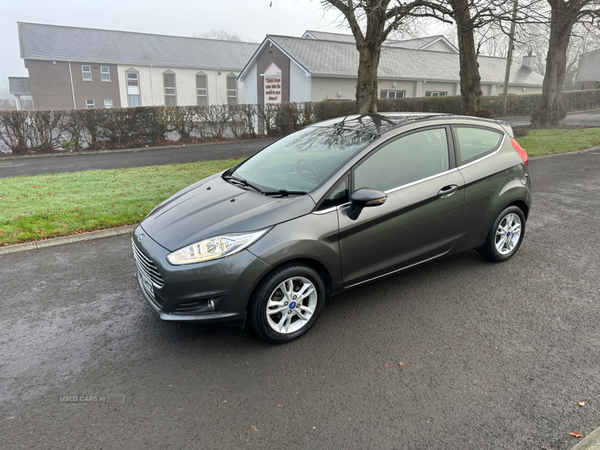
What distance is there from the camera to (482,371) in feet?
10.5

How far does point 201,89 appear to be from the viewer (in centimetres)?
4566

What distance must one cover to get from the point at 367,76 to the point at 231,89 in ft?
117

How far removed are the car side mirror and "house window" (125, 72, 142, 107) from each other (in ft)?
145

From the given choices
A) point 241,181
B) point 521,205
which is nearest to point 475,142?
point 521,205

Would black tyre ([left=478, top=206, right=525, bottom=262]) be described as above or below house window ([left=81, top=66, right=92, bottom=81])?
below

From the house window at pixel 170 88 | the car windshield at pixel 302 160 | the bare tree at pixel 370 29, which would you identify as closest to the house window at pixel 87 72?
the house window at pixel 170 88

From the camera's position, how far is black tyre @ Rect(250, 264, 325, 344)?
11.0ft

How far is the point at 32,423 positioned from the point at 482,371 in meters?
3.08

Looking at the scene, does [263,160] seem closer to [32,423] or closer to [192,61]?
[32,423]

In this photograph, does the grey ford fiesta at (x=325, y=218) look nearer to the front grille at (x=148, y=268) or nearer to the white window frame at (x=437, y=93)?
the front grille at (x=148, y=268)

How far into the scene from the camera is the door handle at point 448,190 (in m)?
4.18

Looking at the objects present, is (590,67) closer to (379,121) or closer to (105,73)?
(105,73)

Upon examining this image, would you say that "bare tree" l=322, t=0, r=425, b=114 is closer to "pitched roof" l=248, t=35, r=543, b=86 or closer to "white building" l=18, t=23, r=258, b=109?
"pitched roof" l=248, t=35, r=543, b=86

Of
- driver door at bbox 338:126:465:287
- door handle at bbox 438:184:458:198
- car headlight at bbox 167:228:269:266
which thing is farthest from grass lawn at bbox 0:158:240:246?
door handle at bbox 438:184:458:198
